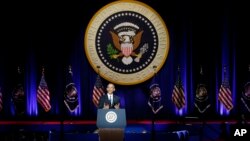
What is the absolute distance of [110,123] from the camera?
830 centimetres

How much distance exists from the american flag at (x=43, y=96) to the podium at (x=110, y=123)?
200 inches

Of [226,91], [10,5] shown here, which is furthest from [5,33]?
[226,91]

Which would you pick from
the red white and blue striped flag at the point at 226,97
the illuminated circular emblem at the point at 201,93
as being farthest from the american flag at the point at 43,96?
the red white and blue striped flag at the point at 226,97

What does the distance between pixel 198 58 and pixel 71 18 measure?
3.88 metres

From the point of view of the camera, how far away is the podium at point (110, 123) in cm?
830

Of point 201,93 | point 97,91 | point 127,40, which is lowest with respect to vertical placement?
point 201,93

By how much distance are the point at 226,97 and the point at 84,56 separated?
4236 millimetres

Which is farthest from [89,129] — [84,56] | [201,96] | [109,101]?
Answer: [109,101]

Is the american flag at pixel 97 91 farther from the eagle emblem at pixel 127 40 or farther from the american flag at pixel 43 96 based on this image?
the american flag at pixel 43 96

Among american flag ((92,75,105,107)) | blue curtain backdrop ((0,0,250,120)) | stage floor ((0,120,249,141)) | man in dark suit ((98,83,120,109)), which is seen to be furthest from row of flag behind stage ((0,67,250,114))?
man in dark suit ((98,83,120,109))

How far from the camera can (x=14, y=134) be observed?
452 inches

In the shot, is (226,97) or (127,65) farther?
(127,65)

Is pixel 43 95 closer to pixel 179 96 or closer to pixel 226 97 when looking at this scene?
pixel 179 96

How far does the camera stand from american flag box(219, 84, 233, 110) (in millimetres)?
12820
